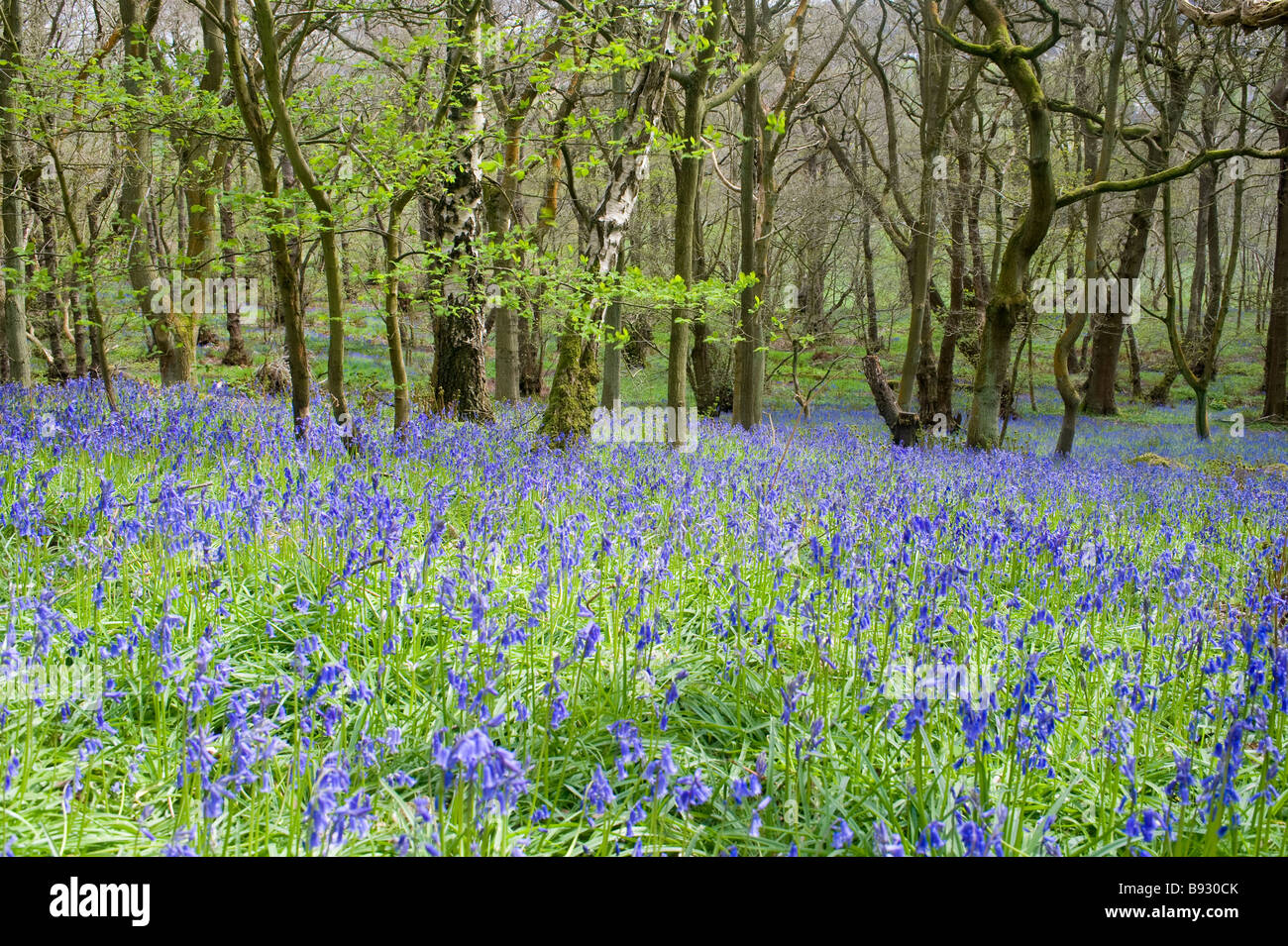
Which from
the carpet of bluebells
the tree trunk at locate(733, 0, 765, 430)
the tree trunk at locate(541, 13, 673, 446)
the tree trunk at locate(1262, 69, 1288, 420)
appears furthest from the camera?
the tree trunk at locate(1262, 69, 1288, 420)

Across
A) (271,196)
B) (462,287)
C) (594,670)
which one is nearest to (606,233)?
(462,287)

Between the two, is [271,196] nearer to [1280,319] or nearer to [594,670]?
[594,670]

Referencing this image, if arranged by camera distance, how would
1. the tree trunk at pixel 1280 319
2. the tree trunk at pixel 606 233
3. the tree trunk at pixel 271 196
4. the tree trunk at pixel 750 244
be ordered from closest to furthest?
1. the tree trunk at pixel 271 196
2. the tree trunk at pixel 606 233
3. the tree trunk at pixel 750 244
4. the tree trunk at pixel 1280 319

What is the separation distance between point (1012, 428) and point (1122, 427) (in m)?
2.51

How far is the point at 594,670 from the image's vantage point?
262 centimetres

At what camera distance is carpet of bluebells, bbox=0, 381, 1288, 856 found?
1.85 m

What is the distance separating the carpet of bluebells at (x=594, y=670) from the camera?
1854 millimetres

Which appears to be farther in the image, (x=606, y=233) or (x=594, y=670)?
(x=606, y=233)

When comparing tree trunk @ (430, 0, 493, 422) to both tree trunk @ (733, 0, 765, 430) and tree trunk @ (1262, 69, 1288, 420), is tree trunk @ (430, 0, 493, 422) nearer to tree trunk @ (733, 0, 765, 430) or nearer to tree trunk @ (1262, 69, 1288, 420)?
tree trunk @ (733, 0, 765, 430)

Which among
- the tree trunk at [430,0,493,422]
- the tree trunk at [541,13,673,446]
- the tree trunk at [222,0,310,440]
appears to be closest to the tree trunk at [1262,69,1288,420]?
the tree trunk at [541,13,673,446]

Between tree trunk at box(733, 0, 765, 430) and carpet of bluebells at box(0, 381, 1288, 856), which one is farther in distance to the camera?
tree trunk at box(733, 0, 765, 430)

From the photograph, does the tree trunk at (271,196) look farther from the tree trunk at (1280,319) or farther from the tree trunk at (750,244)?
the tree trunk at (1280,319)

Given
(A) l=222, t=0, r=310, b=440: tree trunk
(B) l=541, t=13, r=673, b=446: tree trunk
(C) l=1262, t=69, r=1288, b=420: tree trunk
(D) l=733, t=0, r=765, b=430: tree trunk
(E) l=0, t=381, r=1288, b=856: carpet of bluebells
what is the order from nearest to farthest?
(E) l=0, t=381, r=1288, b=856: carpet of bluebells < (A) l=222, t=0, r=310, b=440: tree trunk < (B) l=541, t=13, r=673, b=446: tree trunk < (D) l=733, t=0, r=765, b=430: tree trunk < (C) l=1262, t=69, r=1288, b=420: tree trunk

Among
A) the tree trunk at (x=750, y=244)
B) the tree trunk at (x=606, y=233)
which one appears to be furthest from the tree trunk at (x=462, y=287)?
the tree trunk at (x=750, y=244)
